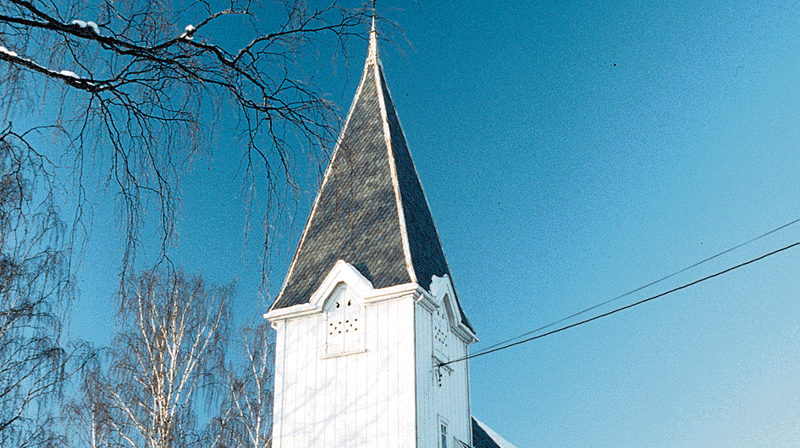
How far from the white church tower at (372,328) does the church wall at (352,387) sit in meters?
0.02

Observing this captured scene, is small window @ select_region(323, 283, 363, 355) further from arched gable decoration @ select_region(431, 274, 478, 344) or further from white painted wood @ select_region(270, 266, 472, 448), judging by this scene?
arched gable decoration @ select_region(431, 274, 478, 344)

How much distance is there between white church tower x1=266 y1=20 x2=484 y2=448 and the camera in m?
15.9

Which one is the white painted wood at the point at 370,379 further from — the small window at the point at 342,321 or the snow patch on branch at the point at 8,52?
the snow patch on branch at the point at 8,52

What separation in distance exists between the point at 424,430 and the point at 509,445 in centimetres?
1389

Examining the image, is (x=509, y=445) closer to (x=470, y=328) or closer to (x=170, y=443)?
(x=470, y=328)

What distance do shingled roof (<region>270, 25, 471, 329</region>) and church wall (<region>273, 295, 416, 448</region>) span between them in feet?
2.72

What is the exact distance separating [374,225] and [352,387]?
12.2 ft

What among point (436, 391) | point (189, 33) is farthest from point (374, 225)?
Answer: point (189, 33)

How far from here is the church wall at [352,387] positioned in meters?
15.7

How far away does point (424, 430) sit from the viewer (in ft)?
51.5

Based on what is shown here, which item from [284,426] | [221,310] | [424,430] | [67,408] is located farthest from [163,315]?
[424,430]

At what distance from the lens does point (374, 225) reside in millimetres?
18031

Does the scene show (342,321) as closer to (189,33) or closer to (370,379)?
(370,379)

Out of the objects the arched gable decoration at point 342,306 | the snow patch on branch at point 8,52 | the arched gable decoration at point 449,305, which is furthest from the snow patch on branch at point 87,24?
the arched gable decoration at point 449,305
